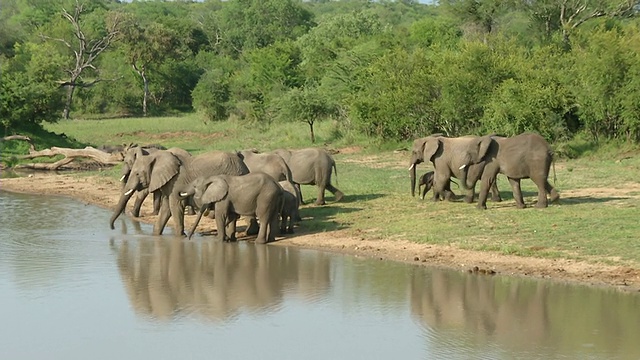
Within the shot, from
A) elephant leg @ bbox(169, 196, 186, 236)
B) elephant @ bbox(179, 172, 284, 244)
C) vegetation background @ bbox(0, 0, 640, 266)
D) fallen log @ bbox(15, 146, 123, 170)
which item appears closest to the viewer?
elephant @ bbox(179, 172, 284, 244)

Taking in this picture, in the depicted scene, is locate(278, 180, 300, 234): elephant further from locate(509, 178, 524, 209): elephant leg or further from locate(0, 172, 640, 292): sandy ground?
locate(509, 178, 524, 209): elephant leg

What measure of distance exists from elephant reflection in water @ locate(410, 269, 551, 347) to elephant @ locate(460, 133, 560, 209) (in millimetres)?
4555

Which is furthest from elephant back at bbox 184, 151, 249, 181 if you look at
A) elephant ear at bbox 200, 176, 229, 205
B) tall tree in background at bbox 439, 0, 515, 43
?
tall tree in background at bbox 439, 0, 515, 43

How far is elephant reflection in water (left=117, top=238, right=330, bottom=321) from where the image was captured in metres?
12.6

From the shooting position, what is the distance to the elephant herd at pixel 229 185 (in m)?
16.0

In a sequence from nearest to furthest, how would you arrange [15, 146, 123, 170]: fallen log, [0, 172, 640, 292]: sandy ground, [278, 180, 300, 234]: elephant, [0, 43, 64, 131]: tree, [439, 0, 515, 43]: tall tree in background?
[0, 172, 640, 292]: sandy ground → [278, 180, 300, 234]: elephant → [15, 146, 123, 170]: fallen log → [0, 43, 64, 131]: tree → [439, 0, 515, 43]: tall tree in background

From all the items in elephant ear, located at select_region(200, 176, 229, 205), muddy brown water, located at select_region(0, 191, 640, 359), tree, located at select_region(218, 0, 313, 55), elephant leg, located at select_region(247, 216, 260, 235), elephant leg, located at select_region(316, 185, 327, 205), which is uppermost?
tree, located at select_region(218, 0, 313, 55)

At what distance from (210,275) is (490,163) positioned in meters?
6.44

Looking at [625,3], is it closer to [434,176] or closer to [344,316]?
[434,176]

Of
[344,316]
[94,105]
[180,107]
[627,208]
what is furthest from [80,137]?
[344,316]

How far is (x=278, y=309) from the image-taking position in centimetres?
1238

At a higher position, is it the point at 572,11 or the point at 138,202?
the point at 572,11

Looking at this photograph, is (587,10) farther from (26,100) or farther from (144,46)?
(144,46)

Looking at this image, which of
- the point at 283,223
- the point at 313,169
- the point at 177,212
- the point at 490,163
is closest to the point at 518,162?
the point at 490,163
